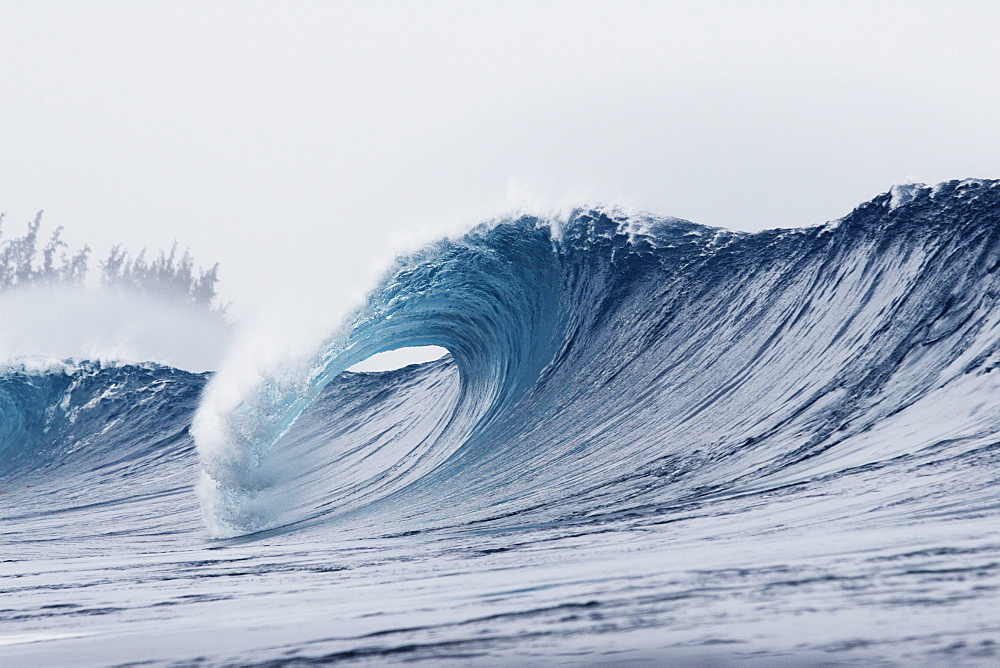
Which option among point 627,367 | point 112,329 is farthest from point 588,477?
point 112,329

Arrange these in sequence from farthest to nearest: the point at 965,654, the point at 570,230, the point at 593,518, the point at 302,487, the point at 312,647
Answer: the point at 570,230 < the point at 302,487 < the point at 593,518 < the point at 312,647 < the point at 965,654

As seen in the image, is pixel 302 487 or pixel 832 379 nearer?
pixel 832 379

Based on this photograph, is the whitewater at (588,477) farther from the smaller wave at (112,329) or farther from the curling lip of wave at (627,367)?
the smaller wave at (112,329)

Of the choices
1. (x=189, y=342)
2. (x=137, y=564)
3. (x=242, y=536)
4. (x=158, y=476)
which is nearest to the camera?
(x=137, y=564)

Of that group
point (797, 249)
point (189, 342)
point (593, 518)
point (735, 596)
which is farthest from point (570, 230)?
point (189, 342)

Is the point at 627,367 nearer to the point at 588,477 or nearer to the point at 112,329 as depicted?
the point at 588,477

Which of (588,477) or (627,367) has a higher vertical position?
(627,367)

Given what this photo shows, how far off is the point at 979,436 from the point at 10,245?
188ft

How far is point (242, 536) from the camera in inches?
319

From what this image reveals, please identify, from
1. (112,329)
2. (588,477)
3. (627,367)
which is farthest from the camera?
(112,329)

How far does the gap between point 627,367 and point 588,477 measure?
2319 millimetres

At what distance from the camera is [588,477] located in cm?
728

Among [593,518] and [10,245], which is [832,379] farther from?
[10,245]

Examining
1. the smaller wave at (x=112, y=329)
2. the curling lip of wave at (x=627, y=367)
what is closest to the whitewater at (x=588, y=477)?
the curling lip of wave at (x=627, y=367)
